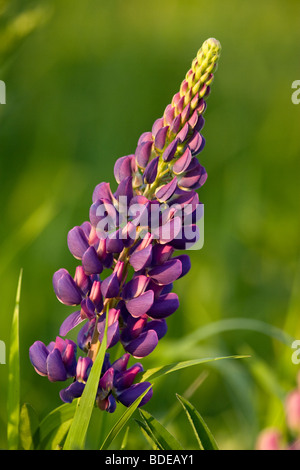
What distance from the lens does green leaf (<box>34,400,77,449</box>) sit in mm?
1310

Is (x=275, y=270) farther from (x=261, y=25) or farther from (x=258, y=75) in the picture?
(x=261, y=25)

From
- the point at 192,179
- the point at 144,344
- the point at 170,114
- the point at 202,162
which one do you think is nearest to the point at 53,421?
the point at 144,344

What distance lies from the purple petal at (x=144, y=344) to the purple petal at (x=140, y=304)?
0.17 feet

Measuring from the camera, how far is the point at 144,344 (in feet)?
4.05

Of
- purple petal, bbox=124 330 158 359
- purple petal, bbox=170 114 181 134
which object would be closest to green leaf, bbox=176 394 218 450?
purple petal, bbox=124 330 158 359

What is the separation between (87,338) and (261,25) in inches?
207

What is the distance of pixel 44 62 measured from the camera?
4.61 meters

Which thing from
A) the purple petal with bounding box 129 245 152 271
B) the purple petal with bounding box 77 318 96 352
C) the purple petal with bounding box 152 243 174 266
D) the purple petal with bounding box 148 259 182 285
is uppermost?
the purple petal with bounding box 152 243 174 266

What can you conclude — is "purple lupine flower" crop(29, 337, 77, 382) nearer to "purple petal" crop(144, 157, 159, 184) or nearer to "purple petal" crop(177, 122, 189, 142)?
"purple petal" crop(144, 157, 159, 184)

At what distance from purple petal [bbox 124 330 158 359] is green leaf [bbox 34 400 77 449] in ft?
0.61

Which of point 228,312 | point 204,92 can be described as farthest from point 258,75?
point 204,92

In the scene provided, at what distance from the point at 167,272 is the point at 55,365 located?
299 mm
